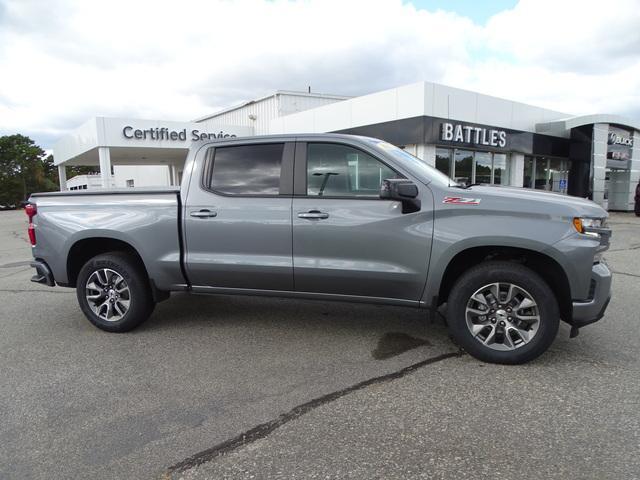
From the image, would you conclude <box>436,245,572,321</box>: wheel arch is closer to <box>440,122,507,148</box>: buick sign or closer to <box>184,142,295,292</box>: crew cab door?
<box>184,142,295,292</box>: crew cab door

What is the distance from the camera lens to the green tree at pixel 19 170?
2354 inches

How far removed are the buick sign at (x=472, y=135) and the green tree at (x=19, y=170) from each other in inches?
2415

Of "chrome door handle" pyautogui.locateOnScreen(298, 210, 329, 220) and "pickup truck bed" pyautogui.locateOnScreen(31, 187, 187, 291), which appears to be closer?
"chrome door handle" pyautogui.locateOnScreen(298, 210, 329, 220)

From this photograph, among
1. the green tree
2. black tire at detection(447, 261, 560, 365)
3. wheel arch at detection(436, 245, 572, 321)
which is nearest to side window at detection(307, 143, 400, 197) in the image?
wheel arch at detection(436, 245, 572, 321)

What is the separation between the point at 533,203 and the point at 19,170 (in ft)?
243

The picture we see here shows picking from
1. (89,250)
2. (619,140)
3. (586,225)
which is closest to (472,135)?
(619,140)

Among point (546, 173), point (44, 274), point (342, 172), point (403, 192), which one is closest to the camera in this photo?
point (403, 192)

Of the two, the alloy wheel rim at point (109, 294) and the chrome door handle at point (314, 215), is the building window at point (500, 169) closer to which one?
the chrome door handle at point (314, 215)

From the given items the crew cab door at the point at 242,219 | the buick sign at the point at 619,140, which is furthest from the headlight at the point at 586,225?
the buick sign at the point at 619,140

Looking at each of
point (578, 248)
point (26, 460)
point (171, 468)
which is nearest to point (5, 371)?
point (26, 460)

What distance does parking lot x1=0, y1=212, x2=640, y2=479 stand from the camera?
2.49 meters

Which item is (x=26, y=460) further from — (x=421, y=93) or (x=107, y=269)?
(x=421, y=93)

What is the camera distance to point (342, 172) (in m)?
4.10

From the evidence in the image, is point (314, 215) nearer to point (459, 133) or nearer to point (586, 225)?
point (586, 225)
